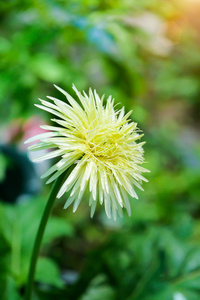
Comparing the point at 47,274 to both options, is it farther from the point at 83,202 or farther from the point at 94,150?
the point at 83,202

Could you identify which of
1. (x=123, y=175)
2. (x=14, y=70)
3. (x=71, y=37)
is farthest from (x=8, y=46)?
(x=123, y=175)

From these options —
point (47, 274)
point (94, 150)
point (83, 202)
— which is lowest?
point (47, 274)

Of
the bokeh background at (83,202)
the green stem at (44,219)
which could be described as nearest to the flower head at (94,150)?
the green stem at (44,219)

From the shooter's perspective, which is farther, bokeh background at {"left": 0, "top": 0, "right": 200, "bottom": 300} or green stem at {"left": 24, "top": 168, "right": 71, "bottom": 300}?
bokeh background at {"left": 0, "top": 0, "right": 200, "bottom": 300}

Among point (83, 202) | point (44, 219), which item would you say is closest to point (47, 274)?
point (44, 219)

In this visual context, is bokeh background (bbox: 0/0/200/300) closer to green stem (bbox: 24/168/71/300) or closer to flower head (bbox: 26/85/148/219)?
→ green stem (bbox: 24/168/71/300)

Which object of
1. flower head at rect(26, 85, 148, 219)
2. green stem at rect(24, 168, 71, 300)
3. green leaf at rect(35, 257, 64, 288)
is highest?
flower head at rect(26, 85, 148, 219)

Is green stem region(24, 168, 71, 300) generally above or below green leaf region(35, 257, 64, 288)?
above

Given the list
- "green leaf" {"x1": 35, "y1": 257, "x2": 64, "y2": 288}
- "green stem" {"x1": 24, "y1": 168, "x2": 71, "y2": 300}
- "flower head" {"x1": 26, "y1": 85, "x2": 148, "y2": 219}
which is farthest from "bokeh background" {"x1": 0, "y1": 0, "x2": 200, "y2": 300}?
"flower head" {"x1": 26, "y1": 85, "x2": 148, "y2": 219}
